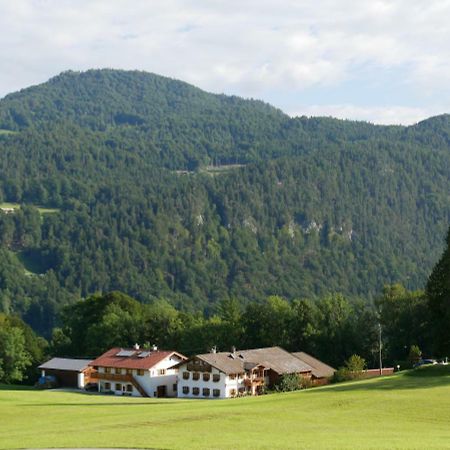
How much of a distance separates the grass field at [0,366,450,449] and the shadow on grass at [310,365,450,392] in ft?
0.27

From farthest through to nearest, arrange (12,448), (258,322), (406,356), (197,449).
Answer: (258,322)
(406,356)
(12,448)
(197,449)

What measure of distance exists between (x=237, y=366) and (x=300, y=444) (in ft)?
175

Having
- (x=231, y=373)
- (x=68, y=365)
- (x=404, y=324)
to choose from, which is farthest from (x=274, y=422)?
(x=68, y=365)

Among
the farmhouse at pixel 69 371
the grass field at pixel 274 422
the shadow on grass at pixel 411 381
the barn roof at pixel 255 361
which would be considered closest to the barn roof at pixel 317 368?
the barn roof at pixel 255 361

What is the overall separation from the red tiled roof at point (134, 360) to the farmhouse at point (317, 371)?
14.6m

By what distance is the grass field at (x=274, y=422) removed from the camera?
38.3 m

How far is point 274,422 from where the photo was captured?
47.7 metres

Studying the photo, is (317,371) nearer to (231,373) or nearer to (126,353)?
(231,373)

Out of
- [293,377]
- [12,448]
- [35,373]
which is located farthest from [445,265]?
[35,373]

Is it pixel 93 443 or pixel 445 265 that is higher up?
pixel 445 265

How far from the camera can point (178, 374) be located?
93125 mm

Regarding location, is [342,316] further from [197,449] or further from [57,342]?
[197,449]

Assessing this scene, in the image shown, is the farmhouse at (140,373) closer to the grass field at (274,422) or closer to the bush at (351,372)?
the bush at (351,372)

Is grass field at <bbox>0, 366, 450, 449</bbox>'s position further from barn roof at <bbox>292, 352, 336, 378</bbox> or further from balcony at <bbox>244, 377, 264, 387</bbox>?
balcony at <bbox>244, 377, 264, 387</bbox>
